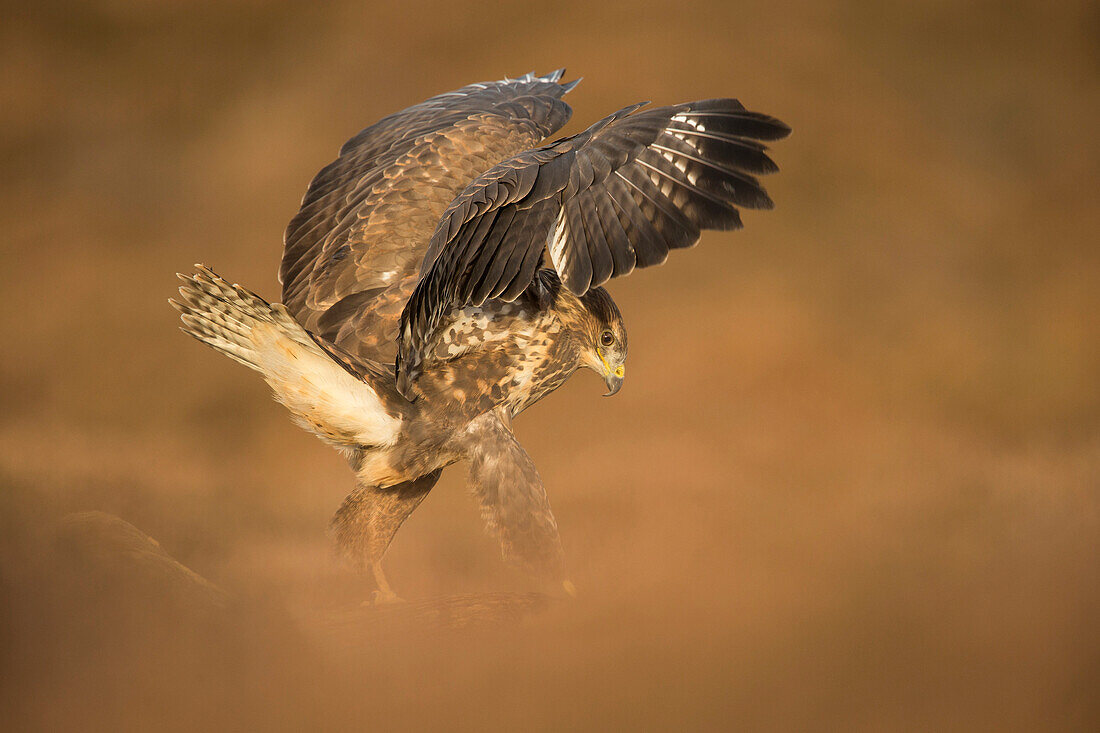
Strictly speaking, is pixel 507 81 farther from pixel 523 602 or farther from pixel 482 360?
pixel 523 602

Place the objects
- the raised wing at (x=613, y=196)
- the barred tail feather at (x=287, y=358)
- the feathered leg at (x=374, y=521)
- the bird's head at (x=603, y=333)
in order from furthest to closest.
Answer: the feathered leg at (x=374, y=521) < the bird's head at (x=603, y=333) < the barred tail feather at (x=287, y=358) < the raised wing at (x=613, y=196)

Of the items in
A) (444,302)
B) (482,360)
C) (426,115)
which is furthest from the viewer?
(426,115)

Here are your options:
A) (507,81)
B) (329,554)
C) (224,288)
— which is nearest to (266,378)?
(224,288)

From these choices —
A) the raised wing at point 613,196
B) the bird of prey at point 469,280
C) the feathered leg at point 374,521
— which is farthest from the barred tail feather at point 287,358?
the raised wing at point 613,196

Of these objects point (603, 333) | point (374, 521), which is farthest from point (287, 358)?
point (603, 333)

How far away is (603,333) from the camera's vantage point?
2.09 metres

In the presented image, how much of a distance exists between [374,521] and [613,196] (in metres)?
1.00

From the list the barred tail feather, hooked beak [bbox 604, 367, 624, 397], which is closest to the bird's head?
hooked beak [bbox 604, 367, 624, 397]

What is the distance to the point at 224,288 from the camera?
1.80 m

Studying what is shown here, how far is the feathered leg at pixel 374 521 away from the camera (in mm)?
2260

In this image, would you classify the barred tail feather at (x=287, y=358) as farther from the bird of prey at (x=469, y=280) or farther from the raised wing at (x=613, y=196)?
the raised wing at (x=613, y=196)

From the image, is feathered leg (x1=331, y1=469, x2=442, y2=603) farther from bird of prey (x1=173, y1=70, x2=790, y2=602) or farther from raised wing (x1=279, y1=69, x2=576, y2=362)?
raised wing (x1=279, y1=69, x2=576, y2=362)

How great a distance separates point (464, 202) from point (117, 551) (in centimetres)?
132

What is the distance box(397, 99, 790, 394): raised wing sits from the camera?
1.68 metres
